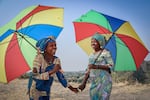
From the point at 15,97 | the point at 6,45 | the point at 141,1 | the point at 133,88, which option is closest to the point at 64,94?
the point at 15,97

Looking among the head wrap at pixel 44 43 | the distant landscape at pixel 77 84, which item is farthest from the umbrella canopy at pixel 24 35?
the distant landscape at pixel 77 84

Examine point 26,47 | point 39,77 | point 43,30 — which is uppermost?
point 43,30

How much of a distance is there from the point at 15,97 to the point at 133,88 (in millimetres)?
3521

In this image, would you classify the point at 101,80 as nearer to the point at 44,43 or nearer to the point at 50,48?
the point at 50,48

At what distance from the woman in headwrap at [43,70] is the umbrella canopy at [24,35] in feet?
0.79

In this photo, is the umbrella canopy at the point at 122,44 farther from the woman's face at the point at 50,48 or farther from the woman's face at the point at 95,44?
the woman's face at the point at 50,48

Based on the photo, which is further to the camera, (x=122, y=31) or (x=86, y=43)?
(x=86, y=43)

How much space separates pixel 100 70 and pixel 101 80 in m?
0.15

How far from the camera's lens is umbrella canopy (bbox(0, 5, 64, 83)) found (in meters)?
3.81

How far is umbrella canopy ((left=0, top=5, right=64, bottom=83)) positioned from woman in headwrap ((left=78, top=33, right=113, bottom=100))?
688 mm

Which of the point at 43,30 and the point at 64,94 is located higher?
the point at 43,30

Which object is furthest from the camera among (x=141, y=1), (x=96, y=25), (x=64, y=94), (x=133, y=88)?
(x=133, y=88)

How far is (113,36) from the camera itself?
4480mm

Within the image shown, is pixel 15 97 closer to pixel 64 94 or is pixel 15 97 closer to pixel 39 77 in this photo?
pixel 64 94
